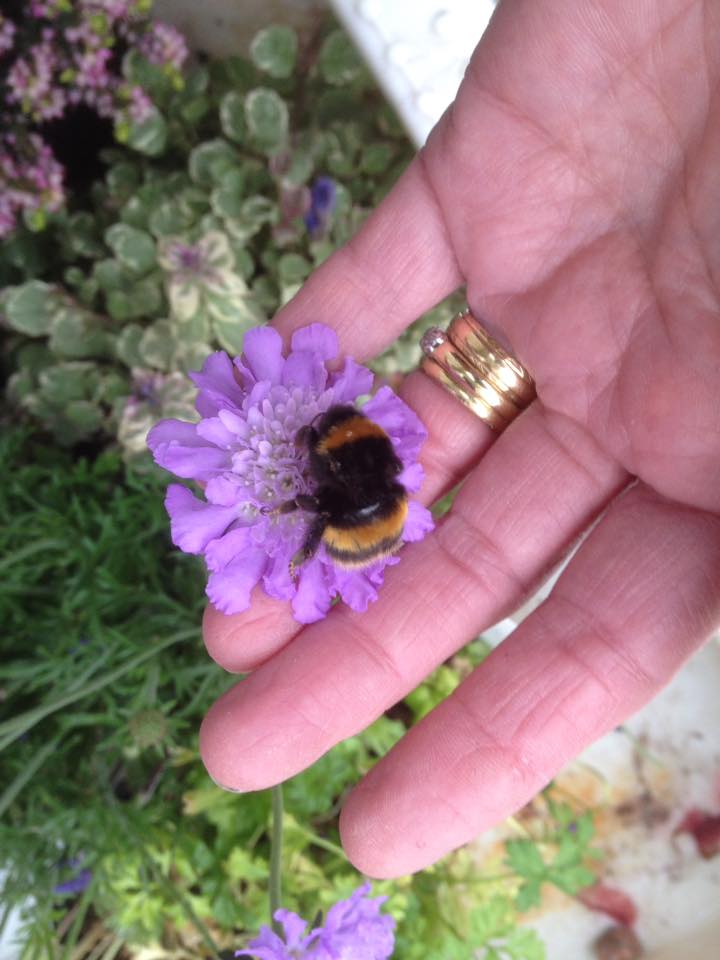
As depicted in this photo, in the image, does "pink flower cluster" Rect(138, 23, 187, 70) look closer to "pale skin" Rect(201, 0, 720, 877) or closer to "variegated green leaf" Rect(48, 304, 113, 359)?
"variegated green leaf" Rect(48, 304, 113, 359)

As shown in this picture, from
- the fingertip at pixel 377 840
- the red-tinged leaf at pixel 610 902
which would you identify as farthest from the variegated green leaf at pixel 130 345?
the red-tinged leaf at pixel 610 902

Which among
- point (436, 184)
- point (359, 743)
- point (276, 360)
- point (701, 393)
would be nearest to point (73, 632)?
point (359, 743)

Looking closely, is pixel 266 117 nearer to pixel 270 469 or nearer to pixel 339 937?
pixel 270 469

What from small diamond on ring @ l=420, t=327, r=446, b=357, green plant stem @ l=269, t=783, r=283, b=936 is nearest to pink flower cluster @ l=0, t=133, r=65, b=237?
small diamond on ring @ l=420, t=327, r=446, b=357

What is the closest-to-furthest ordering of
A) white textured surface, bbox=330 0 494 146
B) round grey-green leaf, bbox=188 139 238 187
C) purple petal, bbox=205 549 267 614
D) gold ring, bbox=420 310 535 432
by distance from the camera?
purple petal, bbox=205 549 267 614, gold ring, bbox=420 310 535 432, white textured surface, bbox=330 0 494 146, round grey-green leaf, bbox=188 139 238 187

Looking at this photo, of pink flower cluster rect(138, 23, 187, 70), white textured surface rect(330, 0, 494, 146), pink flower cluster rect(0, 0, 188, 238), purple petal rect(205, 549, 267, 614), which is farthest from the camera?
pink flower cluster rect(138, 23, 187, 70)

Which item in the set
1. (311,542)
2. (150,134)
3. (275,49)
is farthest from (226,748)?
(275,49)
